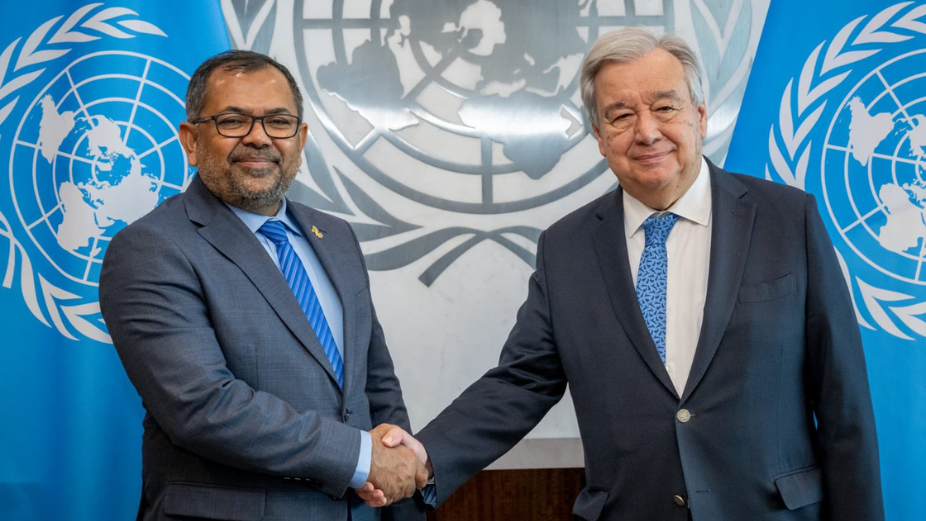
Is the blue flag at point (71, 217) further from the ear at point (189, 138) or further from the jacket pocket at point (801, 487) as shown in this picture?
the jacket pocket at point (801, 487)

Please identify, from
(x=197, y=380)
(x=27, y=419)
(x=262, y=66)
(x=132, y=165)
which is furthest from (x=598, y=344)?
(x=27, y=419)

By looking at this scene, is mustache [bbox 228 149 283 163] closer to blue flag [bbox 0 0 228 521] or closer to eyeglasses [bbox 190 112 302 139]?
eyeglasses [bbox 190 112 302 139]

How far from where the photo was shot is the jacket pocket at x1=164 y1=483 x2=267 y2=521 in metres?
1.72

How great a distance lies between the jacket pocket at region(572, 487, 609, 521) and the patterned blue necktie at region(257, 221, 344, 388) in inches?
24.2

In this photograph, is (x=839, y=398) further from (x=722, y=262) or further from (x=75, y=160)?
(x=75, y=160)

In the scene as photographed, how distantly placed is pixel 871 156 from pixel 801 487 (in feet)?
4.34

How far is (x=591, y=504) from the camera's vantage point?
1.87 metres

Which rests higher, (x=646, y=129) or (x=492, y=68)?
(x=492, y=68)

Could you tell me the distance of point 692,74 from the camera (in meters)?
1.94

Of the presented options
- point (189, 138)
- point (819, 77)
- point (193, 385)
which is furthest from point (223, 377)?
point (819, 77)

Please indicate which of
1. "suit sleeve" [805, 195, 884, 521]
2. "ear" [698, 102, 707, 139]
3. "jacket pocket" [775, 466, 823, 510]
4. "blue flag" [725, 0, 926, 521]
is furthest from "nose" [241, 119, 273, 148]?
"blue flag" [725, 0, 926, 521]

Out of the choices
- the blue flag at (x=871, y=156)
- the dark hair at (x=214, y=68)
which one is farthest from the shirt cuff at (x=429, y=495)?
the blue flag at (x=871, y=156)

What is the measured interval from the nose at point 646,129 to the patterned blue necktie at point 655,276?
0.60 feet

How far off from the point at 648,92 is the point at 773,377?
2.27ft
